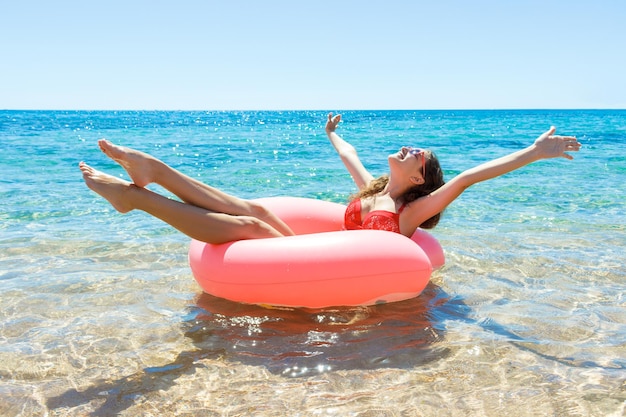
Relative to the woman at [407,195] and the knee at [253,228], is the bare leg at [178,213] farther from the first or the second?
the woman at [407,195]

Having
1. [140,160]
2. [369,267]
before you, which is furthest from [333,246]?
[140,160]

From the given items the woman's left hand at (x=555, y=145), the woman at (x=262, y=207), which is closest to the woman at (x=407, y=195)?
the woman at (x=262, y=207)

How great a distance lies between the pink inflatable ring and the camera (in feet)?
11.4

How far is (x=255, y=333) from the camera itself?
11.4 feet

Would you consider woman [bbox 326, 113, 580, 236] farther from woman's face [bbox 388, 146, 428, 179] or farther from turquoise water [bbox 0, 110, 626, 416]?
turquoise water [bbox 0, 110, 626, 416]

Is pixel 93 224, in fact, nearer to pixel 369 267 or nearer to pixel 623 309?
pixel 369 267

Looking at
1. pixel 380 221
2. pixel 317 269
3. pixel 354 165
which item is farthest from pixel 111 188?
pixel 354 165

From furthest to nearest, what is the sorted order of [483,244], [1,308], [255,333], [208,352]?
[483,244] → [1,308] → [255,333] → [208,352]

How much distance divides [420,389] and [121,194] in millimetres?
1916

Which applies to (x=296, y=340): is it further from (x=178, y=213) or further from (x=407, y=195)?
(x=407, y=195)

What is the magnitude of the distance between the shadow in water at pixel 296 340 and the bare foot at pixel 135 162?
931mm

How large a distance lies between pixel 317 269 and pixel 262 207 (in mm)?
702

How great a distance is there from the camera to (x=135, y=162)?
11.0 ft

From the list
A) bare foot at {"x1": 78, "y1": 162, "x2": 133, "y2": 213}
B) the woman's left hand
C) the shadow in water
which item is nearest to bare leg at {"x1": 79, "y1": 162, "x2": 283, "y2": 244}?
bare foot at {"x1": 78, "y1": 162, "x2": 133, "y2": 213}
